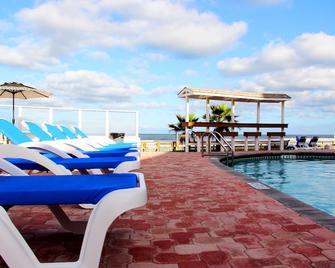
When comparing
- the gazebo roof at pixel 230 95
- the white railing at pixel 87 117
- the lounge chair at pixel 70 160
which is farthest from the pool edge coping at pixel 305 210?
the gazebo roof at pixel 230 95

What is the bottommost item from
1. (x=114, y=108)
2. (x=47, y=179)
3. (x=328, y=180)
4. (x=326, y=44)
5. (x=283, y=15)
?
(x=328, y=180)

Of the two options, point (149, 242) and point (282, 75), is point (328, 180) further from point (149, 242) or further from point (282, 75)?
point (282, 75)

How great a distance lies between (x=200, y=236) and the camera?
2.68 metres

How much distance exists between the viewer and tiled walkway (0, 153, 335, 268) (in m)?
2.19

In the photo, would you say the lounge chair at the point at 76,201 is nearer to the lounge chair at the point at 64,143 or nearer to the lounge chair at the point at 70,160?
the lounge chair at the point at 70,160

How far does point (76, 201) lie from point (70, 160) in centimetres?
218

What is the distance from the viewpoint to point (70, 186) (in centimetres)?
189

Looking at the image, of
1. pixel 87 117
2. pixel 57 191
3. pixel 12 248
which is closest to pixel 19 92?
pixel 87 117

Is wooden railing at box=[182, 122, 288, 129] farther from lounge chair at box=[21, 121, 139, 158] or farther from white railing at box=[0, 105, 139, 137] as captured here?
lounge chair at box=[21, 121, 139, 158]

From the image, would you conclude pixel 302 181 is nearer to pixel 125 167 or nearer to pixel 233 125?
pixel 233 125

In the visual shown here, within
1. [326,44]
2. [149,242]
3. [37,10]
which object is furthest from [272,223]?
[326,44]

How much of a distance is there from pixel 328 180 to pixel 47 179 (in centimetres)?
742

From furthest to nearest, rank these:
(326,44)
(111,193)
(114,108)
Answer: (326,44) < (114,108) < (111,193)

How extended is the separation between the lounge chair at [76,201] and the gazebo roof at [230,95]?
11.3 m
